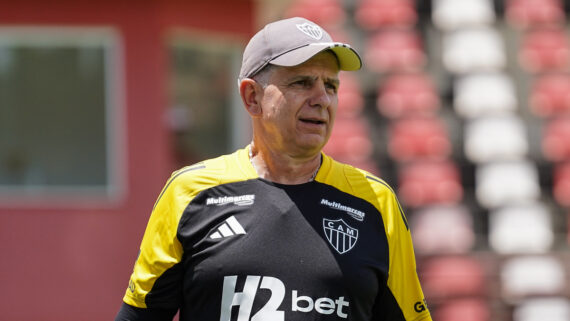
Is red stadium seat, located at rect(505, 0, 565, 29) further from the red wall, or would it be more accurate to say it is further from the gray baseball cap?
the gray baseball cap

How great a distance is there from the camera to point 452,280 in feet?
31.8

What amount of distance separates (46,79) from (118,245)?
167 cm

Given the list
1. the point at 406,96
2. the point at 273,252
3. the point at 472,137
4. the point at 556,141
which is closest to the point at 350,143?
the point at 406,96

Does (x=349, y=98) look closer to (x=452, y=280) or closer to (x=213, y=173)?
(x=452, y=280)

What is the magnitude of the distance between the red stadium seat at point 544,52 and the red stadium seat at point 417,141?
1986 mm

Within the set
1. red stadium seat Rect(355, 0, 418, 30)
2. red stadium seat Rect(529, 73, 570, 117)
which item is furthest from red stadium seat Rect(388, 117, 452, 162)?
red stadium seat Rect(355, 0, 418, 30)

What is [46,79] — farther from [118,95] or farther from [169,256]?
[169,256]

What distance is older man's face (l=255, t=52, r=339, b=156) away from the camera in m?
3.30

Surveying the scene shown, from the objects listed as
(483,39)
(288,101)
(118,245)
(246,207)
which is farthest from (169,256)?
(483,39)

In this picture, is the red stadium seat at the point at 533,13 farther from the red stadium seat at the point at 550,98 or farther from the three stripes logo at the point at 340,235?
the three stripes logo at the point at 340,235

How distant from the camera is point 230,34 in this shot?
35.8 feet

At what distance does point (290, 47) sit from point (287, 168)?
377 mm

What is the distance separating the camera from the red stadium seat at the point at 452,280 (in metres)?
9.70

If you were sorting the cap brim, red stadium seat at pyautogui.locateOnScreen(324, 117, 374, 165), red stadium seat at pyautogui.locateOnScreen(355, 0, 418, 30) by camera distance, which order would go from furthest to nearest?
red stadium seat at pyautogui.locateOnScreen(355, 0, 418, 30), red stadium seat at pyautogui.locateOnScreen(324, 117, 374, 165), the cap brim
